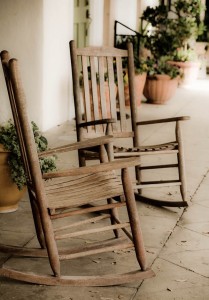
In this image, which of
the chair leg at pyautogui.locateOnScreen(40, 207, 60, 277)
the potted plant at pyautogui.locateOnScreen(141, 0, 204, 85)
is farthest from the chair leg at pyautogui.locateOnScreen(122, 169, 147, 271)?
the potted plant at pyautogui.locateOnScreen(141, 0, 204, 85)

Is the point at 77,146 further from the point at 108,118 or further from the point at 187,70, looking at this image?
the point at 187,70

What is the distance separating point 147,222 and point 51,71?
301cm

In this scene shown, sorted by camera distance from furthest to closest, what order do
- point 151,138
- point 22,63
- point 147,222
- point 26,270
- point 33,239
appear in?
point 151,138
point 22,63
point 147,222
point 33,239
point 26,270

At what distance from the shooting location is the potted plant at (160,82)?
7.32 m

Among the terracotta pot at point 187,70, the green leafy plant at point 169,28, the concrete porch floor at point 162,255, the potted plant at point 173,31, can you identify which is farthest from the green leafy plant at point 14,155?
the terracotta pot at point 187,70

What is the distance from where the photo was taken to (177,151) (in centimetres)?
323

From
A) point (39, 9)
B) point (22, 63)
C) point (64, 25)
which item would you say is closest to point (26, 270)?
point (22, 63)

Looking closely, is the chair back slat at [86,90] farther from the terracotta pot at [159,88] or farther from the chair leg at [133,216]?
the terracotta pot at [159,88]

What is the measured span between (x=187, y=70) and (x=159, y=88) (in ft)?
7.42

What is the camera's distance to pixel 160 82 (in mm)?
7316

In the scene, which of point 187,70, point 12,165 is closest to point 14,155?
point 12,165

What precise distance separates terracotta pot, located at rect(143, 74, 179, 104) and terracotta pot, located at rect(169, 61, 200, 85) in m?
1.80

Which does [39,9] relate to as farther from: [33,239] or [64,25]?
[33,239]

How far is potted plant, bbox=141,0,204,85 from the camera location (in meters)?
8.30
